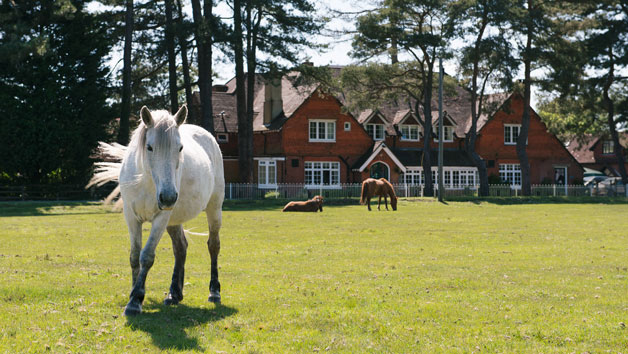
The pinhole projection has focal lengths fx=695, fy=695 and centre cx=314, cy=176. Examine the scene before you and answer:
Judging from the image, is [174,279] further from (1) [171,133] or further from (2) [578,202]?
(2) [578,202]

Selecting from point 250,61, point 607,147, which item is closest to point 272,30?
point 250,61

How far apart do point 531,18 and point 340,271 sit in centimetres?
4259

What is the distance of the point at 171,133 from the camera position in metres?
7.84

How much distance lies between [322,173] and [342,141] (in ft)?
10.8

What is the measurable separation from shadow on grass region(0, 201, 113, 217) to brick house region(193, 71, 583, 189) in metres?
20.0

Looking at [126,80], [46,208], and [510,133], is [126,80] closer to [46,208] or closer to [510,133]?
[46,208]

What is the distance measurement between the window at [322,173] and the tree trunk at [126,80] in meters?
17.1

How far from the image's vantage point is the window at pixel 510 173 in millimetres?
66750

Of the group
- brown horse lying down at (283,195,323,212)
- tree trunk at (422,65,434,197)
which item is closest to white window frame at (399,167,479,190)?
tree trunk at (422,65,434,197)

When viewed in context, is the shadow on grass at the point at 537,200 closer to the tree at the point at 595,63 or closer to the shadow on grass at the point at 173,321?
the tree at the point at 595,63

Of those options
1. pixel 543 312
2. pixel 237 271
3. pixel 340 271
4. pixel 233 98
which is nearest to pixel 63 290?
pixel 237 271

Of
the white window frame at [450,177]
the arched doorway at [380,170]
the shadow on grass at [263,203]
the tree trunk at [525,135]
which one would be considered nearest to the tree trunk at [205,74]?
the shadow on grass at [263,203]

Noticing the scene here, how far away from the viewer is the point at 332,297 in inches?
376

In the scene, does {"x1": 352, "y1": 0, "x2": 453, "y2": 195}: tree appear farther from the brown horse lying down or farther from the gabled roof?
the brown horse lying down
